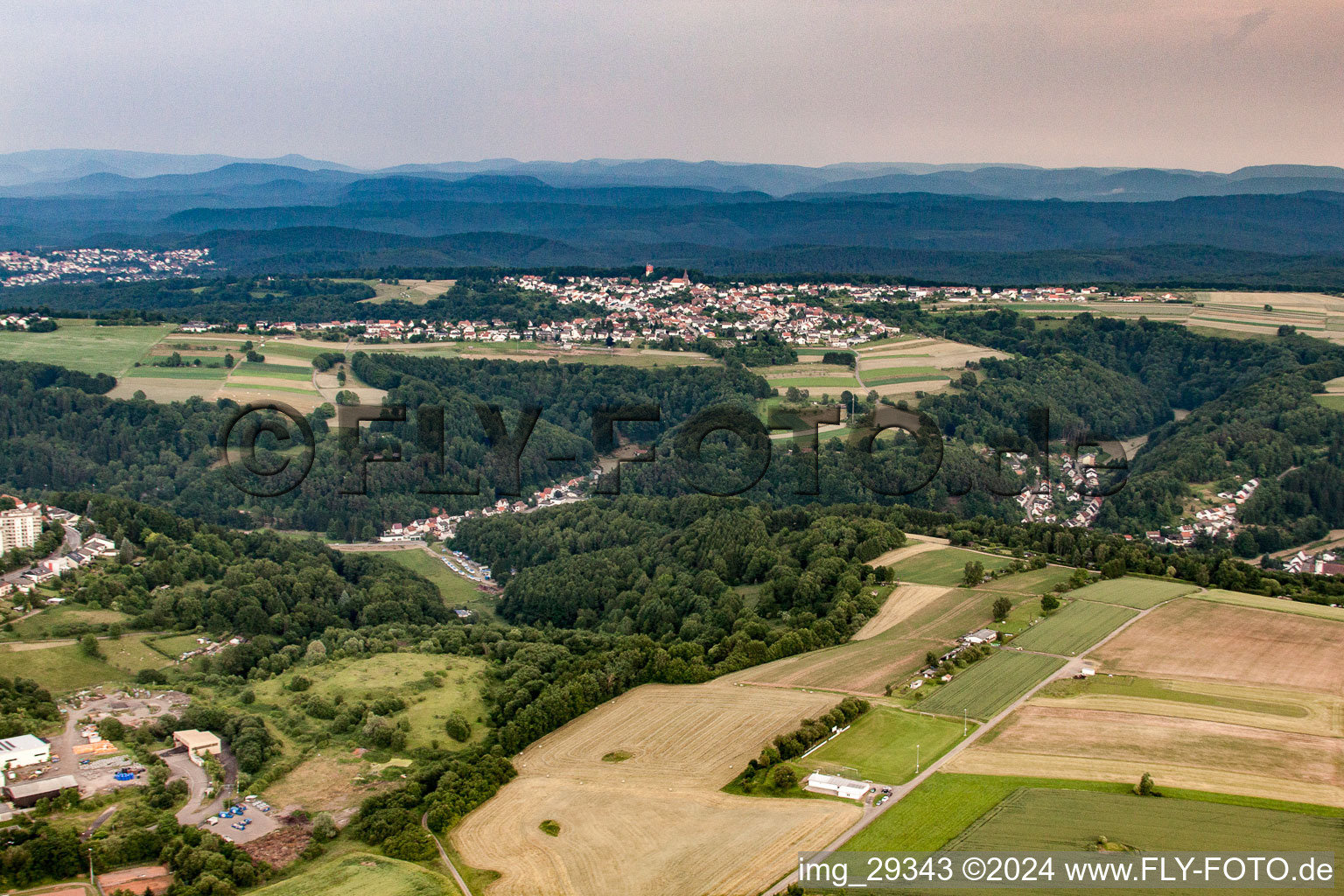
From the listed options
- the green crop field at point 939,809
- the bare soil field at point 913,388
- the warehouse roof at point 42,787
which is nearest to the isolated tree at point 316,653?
the warehouse roof at point 42,787

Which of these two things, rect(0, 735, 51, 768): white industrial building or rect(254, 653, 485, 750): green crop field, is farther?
rect(254, 653, 485, 750): green crop field

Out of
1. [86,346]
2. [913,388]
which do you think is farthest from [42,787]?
[86,346]

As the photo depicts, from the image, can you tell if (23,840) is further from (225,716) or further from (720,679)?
(720,679)

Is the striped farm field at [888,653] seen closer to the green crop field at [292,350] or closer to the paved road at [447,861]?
the paved road at [447,861]

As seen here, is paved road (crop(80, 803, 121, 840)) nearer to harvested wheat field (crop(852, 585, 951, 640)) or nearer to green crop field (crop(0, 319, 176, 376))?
harvested wheat field (crop(852, 585, 951, 640))

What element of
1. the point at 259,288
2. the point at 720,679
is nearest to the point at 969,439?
the point at 720,679

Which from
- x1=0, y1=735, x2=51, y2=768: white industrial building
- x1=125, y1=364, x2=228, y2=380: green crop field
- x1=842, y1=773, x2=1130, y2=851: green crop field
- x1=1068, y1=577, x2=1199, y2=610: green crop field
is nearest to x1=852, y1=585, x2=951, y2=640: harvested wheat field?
x1=1068, y1=577, x2=1199, y2=610: green crop field
